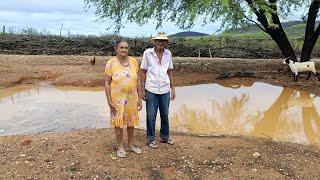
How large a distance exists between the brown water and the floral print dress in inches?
97.5

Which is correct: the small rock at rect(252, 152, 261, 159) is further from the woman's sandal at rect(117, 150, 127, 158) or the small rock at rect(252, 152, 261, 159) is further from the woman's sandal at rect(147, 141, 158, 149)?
the woman's sandal at rect(117, 150, 127, 158)

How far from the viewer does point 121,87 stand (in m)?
5.32

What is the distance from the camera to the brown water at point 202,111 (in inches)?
312

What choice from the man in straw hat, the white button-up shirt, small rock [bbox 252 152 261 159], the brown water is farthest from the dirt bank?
the brown water

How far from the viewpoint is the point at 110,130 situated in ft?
22.4

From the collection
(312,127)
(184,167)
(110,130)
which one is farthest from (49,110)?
(312,127)

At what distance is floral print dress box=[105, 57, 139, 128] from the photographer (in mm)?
5320

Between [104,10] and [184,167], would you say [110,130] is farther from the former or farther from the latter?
[104,10]

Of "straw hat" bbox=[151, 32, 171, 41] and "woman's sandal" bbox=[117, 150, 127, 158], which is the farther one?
"straw hat" bbox=[151, 32, 171, 41]

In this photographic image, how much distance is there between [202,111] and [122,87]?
454cm

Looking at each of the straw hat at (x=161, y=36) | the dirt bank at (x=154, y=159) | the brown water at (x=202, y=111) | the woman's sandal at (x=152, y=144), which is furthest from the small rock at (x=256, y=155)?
the straw hat at (x=161, y=36)

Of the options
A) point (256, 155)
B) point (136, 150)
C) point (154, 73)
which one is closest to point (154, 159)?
point (136, 150)

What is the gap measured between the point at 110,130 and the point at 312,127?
447 cm

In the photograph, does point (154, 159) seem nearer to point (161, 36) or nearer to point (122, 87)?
point (122, 87)
